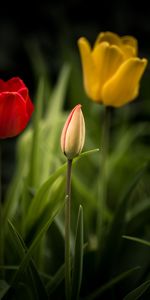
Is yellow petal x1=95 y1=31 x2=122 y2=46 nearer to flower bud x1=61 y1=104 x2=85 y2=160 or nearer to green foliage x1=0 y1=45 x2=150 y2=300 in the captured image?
green foliage x1=0 y1=45 x2=150 y2=300

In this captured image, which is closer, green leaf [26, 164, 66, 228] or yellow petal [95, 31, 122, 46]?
green leaf [26, 164, 66, 228]

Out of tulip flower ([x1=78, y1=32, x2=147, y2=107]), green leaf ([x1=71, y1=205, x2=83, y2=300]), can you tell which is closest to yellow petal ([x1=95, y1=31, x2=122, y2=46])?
tulip flower ([x1=78, y1=32, x2=147, y2=107])

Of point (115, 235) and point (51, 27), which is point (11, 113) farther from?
point (51, 27)

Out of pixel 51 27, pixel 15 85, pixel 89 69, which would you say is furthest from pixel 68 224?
pixel 51 27

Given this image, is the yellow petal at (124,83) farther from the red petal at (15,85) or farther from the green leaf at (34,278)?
the green leaf at (34,278)

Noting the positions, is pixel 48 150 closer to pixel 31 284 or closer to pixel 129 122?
pixel 31 284

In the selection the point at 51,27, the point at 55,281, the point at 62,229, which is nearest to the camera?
the point at 55,281
